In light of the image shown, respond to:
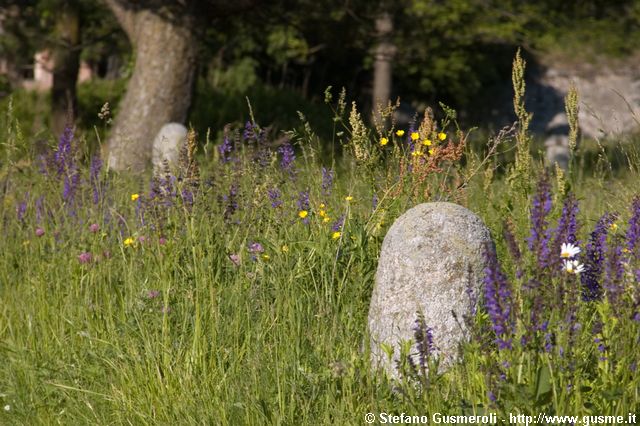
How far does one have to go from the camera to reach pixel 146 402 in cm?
370

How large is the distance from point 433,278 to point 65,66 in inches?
457

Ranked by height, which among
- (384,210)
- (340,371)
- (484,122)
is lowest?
(484,122)

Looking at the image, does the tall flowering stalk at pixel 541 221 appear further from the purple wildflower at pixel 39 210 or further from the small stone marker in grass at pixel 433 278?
the purple wildflower at pixel 39 210

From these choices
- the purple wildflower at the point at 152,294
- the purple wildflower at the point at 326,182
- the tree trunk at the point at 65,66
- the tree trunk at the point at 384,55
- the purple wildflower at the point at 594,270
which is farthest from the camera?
the tree trunk at the point at 384,55

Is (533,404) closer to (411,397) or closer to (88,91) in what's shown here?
(411,397)

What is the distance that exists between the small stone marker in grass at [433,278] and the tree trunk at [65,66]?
1093cm

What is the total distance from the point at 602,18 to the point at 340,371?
78.4ft

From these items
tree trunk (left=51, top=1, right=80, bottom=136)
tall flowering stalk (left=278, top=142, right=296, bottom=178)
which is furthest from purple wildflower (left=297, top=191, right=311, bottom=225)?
tree trunk (left=51, top=1, right=80, bottom=136)

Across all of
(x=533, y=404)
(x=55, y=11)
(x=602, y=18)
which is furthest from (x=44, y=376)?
(x=602, y=18)

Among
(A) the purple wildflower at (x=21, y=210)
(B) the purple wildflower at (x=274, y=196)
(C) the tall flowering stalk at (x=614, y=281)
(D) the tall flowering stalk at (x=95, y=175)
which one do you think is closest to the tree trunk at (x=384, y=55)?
(D) the tall flowering stalk at (x=95, y=175)

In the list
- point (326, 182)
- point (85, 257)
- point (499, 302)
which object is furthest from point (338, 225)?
point (499, 302)

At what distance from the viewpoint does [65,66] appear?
46.7 feet

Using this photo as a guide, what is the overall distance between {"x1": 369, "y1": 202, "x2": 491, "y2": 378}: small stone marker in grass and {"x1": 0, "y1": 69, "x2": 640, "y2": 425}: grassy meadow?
4.4 inches

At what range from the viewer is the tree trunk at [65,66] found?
14148mm
